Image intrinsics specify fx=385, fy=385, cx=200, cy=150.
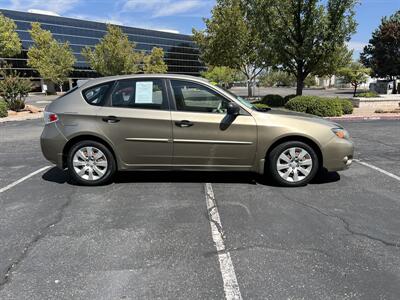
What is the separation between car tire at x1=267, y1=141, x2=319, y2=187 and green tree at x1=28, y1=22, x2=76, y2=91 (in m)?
51.8

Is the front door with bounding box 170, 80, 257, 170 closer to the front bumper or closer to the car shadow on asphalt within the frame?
the car shadow on asphalt

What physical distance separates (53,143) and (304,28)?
14570mm

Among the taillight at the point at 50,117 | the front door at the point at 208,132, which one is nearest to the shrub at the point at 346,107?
the front door at the point at 208,132

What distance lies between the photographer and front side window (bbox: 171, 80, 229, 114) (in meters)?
5.66

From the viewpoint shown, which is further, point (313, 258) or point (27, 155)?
point (27, 155)

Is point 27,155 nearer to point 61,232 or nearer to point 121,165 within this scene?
point 121,165

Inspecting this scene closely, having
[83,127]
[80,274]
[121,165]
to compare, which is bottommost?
[80,274]

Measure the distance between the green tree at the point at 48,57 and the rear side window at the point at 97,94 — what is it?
165 ft

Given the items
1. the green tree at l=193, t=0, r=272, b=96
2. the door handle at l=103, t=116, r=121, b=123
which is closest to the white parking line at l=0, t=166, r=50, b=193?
the door handle at l=103, t=116, r=121, b=123

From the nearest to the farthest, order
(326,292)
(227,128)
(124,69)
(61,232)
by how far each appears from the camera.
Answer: (326,292) → (61,232) → (227,128) → (124,69)

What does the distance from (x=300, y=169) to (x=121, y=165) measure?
2.68 meters

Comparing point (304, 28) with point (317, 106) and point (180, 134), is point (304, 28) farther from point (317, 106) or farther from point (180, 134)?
point (180, 134)

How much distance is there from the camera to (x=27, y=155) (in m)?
8.66

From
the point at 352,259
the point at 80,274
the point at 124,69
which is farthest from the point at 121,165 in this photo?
the point at 124,69
